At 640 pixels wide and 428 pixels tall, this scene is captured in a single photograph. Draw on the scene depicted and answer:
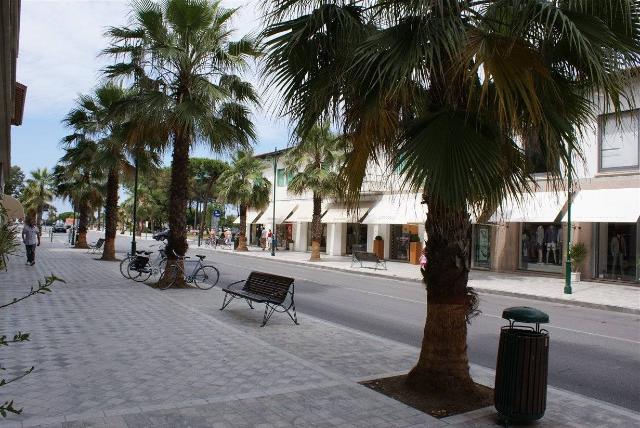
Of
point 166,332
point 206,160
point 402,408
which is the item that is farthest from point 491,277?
point 206,160

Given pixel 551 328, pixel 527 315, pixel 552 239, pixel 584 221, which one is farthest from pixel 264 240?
pixel 527 315

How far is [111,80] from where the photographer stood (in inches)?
617

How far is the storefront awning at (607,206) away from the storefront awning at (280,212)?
23637 millimetres

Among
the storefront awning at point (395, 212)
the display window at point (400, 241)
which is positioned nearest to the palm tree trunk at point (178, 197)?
the storefront awning at point (395, 212)

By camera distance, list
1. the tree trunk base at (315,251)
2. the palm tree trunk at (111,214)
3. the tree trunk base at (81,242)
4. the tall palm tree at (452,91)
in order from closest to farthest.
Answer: the tall palm tree at (452,91), the palm tree trunk at (111,214), the tree trunk base at (315,251), the tree trunk base at (81,242)

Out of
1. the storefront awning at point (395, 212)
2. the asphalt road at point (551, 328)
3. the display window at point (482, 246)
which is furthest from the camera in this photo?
the storefront awning at point (395, 212)

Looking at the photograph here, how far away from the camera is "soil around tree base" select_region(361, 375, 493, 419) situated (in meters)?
5.19

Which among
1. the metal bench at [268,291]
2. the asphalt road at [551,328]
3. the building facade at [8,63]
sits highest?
the building facade at [8,63]

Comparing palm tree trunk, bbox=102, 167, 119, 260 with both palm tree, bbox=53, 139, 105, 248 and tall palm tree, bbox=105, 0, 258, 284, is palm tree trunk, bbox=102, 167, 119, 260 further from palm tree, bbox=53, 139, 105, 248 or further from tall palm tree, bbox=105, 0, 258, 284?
tall palm tree, bbox=105, 0, 258, 284

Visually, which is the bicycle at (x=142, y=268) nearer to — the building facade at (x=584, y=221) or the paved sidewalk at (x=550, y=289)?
the building facade at (x=584, y=221)

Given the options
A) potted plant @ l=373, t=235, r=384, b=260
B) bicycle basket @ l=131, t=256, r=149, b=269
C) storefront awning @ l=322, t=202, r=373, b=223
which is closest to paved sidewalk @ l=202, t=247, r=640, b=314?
storefront awning @ l=322, t=202, r=373, b=223

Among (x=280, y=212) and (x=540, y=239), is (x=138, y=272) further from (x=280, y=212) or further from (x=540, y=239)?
(x=280, y=212)

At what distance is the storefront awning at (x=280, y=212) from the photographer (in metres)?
40.8

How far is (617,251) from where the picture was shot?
20484 millimetres
